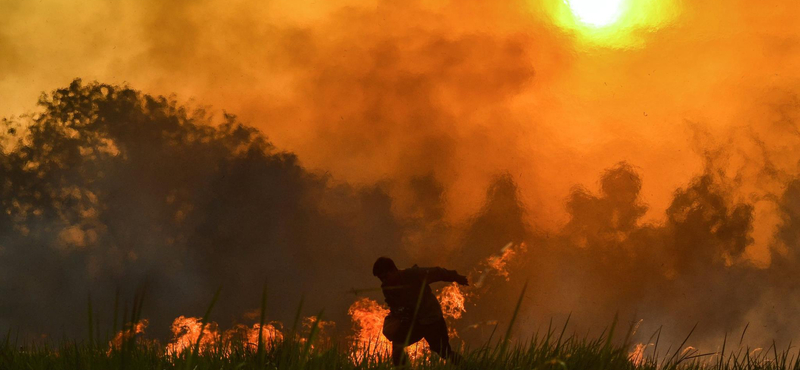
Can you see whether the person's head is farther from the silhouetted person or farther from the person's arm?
the person's arm

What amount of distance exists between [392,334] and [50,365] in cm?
393

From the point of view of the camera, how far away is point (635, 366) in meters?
6.05

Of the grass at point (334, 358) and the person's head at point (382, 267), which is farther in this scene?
the person's head at point (382, 267)

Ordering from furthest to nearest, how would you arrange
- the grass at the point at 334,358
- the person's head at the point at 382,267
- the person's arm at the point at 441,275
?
the person's head at the point at 382,267
the person's arm at the point at 441,275
the grass at the point at 334,358

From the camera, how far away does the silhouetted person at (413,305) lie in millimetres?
7789

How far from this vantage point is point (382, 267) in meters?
8.05

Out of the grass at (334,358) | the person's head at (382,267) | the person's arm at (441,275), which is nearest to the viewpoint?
the grass at (334,358)

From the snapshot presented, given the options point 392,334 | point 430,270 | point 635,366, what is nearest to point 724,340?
point 635,366

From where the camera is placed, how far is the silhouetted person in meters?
7.79

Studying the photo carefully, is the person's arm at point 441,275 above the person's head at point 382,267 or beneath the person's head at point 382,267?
beneath

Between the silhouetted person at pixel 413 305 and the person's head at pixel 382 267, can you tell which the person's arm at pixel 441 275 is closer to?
the silhouetted person at pixel 413 305

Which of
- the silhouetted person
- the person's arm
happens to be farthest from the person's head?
the person's arm

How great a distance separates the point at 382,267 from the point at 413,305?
23.8 inches

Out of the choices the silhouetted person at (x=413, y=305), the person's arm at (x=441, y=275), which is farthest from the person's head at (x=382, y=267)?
the person's arm at (x=441, y=275)
